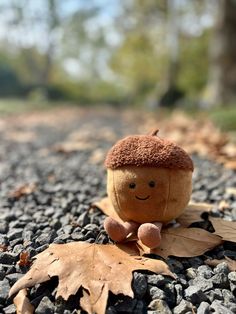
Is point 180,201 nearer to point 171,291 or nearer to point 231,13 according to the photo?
point 171,291

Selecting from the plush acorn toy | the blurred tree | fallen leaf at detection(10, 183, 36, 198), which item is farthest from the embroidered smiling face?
the blurred tree

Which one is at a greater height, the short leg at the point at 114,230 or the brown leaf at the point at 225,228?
the short leg at the point at 114,230

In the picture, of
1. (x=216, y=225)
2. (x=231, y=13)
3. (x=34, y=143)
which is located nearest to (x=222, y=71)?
(x=231, y=13)

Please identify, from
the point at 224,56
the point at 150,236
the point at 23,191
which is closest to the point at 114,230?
the point at 150,236

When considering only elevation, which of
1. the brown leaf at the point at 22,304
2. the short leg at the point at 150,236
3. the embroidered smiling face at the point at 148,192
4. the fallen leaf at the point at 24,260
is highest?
the embroidered smiling face at the point at 148,192

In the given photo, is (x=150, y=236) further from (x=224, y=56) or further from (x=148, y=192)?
(x=224, y=56)

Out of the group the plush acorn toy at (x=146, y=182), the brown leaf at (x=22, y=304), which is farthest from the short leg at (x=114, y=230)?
the brown leaf at (x=22, y=304)

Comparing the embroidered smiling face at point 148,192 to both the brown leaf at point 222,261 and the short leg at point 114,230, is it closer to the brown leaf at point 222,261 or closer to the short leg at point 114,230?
the short leg at point 114,230
